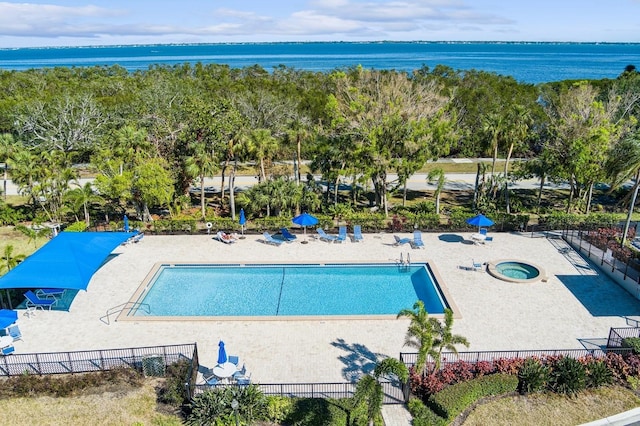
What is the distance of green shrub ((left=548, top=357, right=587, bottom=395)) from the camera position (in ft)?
55.4

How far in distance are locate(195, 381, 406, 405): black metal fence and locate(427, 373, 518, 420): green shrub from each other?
1.14 meters

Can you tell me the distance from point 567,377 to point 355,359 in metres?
7.00

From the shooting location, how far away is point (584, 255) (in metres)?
27.2

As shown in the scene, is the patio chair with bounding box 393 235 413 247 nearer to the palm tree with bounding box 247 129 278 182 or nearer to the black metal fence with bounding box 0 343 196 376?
the palm tree with bounding box 247 129 278 182

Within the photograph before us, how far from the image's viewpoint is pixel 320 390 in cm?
1650

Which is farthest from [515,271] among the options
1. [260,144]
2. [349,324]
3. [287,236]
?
[260,144]

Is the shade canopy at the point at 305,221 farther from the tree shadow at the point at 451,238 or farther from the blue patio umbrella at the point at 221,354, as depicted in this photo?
the blue patio umbrella at the point at 221,354

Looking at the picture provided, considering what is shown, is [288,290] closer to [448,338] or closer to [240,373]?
[240,373]

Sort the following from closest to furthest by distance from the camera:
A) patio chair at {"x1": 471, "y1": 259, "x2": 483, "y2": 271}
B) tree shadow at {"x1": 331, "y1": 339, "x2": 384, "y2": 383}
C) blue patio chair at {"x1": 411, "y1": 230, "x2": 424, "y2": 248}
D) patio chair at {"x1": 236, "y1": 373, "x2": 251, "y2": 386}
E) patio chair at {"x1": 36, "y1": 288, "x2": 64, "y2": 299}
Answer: patio chair at {"x1": 236, "y1": 373, "x2": 251, "y2": 386} < tree shadow at {"x1": 331, "y1": 339, "x2": 384, "y2": 383} < patio chair at {"x1": 36, "y1": 288, "x2": 64, "y2": 299} < patio chair at {"x1": 471, "y1": 259, "x2": 483, "y2": 271} < blue patio chair at {"x1": 411, "y1": 230, "x2": 424, "y2": 248}

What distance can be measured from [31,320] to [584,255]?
2659 centimetres

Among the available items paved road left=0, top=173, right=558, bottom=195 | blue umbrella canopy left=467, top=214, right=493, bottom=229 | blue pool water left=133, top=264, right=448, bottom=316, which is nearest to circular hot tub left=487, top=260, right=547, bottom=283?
blue umbrella canopy left=467, top=214, right=493, bottom=229

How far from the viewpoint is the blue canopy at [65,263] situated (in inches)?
825

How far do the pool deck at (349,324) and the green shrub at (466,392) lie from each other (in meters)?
2.18

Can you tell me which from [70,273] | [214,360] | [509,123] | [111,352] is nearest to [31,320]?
[70,273]
